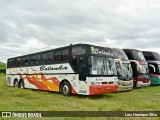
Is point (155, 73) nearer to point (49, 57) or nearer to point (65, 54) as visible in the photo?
point (49, 57)

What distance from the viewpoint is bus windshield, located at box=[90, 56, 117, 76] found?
12902mm

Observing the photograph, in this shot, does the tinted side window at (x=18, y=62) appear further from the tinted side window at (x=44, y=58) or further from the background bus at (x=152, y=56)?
the background bus at (x=152, y=56)

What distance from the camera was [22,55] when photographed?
2027cm

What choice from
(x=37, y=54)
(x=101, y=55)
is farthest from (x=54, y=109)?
(x=37, y=54)

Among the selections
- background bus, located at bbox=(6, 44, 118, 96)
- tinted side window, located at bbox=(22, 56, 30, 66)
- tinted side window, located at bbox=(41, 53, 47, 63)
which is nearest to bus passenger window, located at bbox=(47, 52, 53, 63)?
background bus, located at bbox=(6, 44, 118, 96)

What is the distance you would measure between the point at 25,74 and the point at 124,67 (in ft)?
25.7

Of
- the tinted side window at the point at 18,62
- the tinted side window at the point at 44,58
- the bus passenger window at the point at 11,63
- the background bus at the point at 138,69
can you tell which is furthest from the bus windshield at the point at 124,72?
the bus passenger window at the point at 11,63

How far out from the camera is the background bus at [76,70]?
1288 centimetres

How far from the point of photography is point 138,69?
65.3 feet

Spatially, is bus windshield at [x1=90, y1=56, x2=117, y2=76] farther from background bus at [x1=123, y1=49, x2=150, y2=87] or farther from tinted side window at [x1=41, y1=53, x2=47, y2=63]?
background bus at [x1=123, y1=49, x2=150, y2=87]

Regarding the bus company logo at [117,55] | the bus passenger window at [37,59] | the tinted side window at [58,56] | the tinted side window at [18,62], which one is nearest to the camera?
the tinted side window at [58,56]

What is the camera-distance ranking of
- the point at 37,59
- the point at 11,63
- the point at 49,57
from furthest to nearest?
the point at 11,63, the point at 37,59, the point at 49,57

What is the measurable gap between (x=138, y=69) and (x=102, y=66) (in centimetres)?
749

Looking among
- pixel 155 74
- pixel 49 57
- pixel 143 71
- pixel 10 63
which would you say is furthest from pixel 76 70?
pixel 155 74
